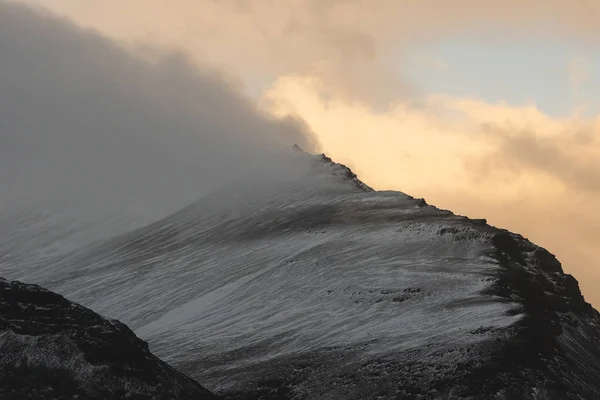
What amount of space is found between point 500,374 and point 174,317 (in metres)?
71.6

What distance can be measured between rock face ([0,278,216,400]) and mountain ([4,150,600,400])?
1807cm

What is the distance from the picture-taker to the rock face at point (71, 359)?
281 feet

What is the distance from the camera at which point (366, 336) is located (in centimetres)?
12588

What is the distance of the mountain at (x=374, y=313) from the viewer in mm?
107625

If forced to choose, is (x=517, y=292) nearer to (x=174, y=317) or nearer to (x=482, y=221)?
(x=482, y=221)

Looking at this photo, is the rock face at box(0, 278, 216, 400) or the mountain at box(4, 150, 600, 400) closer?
the rock face at box(0, 278, 216, 400)

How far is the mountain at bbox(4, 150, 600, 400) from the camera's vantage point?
107625mm

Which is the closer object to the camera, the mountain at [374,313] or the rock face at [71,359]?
the rock face at [71,359]

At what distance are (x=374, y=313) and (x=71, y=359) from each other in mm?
56754

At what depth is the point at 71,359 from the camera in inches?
3501

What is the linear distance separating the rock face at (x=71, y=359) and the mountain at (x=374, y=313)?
59.3 feet

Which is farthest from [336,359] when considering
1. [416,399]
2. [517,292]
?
[517,292]

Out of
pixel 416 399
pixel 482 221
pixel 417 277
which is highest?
pixel 482 221

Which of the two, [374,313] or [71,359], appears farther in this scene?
[374,313]
